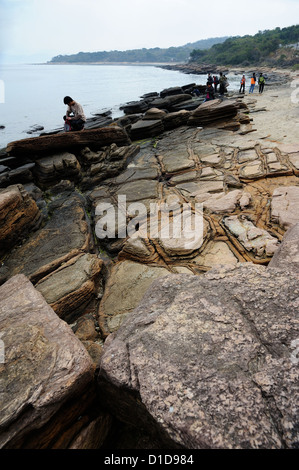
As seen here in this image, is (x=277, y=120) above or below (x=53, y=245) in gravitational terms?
above

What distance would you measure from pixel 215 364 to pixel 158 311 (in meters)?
0.62

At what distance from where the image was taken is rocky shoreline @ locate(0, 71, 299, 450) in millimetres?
1376

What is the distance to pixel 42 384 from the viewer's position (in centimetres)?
161

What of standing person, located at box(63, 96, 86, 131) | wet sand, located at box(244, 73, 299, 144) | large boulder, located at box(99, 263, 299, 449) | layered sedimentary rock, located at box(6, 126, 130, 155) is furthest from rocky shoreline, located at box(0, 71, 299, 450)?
standing person, located at box(63, 96, 86, 131)

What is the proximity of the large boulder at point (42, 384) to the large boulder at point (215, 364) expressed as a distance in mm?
209

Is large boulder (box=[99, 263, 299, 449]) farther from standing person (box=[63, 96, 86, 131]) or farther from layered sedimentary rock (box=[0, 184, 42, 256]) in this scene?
standing person (box=[63, 96, 86, 131])

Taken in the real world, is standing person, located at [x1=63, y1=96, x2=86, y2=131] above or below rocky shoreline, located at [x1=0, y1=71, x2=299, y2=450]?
above

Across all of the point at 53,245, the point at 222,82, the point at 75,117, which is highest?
the point at 222,82

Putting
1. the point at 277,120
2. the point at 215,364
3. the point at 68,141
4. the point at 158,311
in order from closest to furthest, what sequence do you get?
the point at 215,364 → the point at 158,311 → the point at 68,141 → the point at 277,120

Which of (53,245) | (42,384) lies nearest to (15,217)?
(53,245)

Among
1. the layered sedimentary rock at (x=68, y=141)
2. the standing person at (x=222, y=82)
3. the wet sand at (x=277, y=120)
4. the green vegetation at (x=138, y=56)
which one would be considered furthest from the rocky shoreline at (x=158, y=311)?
the green vegetation at (x=138, y=56)

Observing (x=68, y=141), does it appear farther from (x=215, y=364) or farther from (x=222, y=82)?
(x=222, y=82)

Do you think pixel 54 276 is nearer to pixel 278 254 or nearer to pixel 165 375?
pixel 165 375

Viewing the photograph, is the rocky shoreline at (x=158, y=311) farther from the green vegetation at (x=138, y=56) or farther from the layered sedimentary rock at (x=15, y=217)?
the green vegetation at (x=138, y=56)
